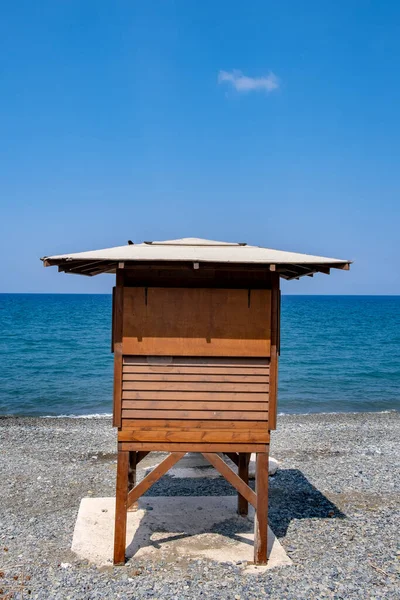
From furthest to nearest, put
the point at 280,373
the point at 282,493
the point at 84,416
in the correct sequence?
1. the point at 280,373
2. the point at 84,416
3. the point at 282,493

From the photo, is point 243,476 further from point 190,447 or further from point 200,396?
point 200,396

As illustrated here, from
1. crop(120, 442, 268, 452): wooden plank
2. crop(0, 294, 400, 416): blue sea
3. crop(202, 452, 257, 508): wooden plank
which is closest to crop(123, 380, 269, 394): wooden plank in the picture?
crop(120, 442, 268, 452): wooden plank

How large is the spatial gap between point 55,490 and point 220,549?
4.78 meters

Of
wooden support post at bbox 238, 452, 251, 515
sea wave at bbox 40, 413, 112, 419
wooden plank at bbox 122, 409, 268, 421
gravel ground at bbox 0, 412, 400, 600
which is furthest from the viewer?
sea wave at bbox 40, 413, 112, 419

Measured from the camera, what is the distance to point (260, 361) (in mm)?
7652

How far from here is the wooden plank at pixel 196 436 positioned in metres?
7.55

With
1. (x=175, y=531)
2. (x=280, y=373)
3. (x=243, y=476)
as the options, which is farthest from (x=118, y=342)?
(x=280, y=373)

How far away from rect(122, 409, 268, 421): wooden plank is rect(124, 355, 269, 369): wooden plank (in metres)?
0.65

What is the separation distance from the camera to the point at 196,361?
7.62m

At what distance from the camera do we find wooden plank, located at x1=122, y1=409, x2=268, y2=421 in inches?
298

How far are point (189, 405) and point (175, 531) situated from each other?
251cm

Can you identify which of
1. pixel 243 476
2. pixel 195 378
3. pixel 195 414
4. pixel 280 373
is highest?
pixel 195 378

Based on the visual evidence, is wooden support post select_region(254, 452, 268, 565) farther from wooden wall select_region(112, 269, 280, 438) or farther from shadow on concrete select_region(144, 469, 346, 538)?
shadow on concrete select_region(144, 469, 346, 538)

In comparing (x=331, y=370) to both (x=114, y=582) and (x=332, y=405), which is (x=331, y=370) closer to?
(x=332, y=405)
